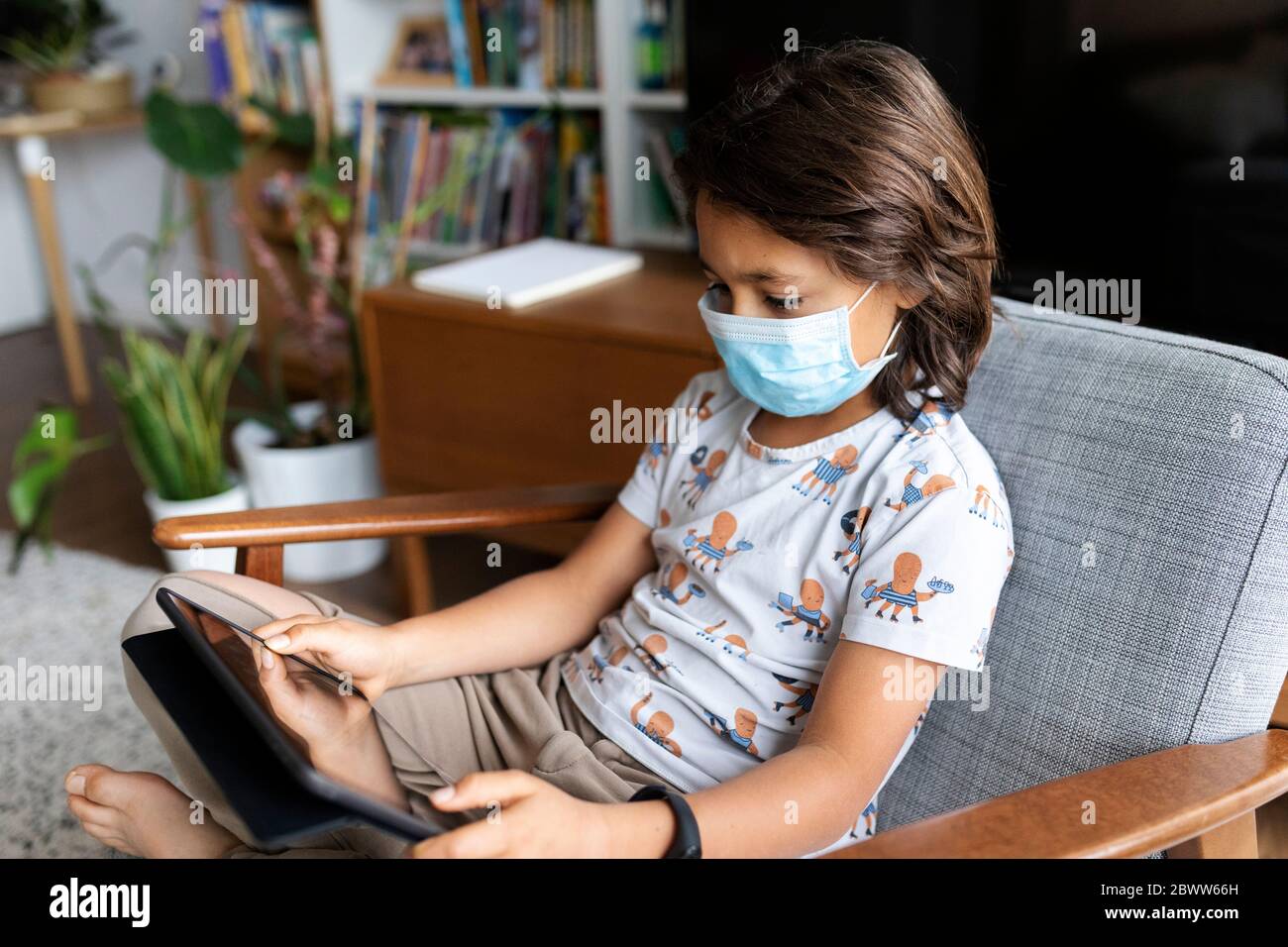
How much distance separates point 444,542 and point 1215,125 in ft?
5.59

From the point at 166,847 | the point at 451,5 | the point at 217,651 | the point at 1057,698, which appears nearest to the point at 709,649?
the point at 1057,698

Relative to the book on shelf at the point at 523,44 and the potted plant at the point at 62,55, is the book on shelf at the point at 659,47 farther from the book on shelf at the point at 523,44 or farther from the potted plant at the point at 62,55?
the potted plant at the point at 62,55

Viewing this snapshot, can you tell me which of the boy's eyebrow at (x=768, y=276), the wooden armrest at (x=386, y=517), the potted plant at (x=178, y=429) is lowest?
the potted plant at (x=178, y=429)

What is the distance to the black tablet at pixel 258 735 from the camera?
0.74 metres

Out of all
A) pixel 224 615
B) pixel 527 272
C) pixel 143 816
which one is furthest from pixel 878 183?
pixel 527 272

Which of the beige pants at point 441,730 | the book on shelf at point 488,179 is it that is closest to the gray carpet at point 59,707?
the beige pants at point 441,730

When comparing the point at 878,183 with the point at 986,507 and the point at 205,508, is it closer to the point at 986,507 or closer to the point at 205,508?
the point at 986,507

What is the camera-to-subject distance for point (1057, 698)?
1.04 meters

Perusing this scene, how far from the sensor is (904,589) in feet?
3.14

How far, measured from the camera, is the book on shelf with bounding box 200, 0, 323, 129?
3.08m

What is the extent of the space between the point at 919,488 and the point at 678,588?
257mm

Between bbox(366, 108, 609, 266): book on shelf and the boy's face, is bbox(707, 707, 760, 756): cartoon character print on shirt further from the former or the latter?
bbox(366, 108, 609, 266): book on shelf

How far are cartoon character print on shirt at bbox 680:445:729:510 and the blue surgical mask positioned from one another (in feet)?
0.35

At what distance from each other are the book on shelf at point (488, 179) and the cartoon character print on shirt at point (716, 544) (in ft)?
4.93
